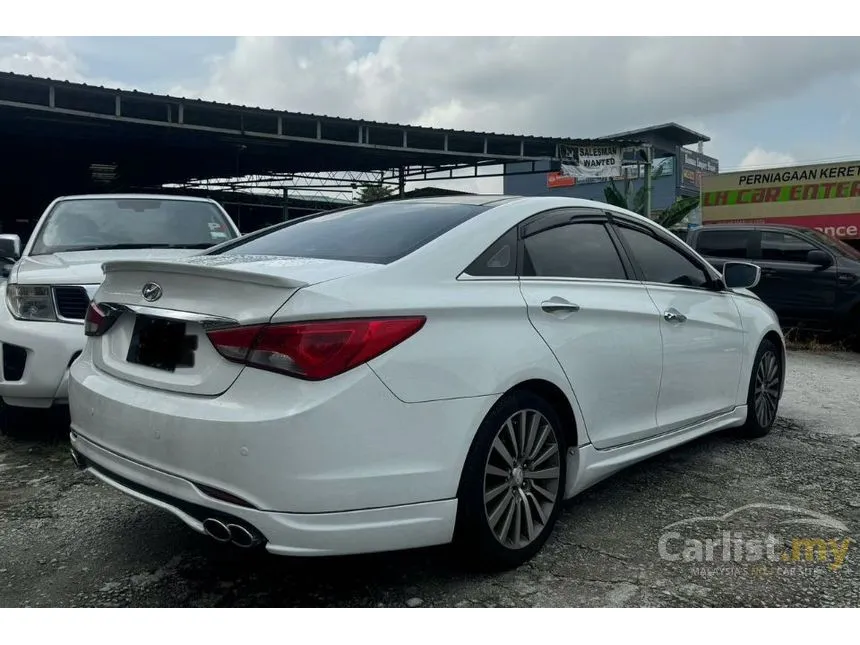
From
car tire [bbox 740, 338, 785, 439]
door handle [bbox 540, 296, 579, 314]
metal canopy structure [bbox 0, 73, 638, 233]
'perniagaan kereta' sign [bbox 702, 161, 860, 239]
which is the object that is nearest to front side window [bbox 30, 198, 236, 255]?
door handle [bbox 540, 296, 579, 314]

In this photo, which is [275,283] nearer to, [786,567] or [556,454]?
[556,454]

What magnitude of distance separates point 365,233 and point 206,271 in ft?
2.54

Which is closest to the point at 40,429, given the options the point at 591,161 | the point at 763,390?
the point at 763,390

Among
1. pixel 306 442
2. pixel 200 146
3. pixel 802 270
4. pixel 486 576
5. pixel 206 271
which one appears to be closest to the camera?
pixel 306 442

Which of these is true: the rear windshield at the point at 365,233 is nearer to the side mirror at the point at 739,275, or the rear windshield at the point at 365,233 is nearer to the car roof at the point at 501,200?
the car roof at the point at 501,200

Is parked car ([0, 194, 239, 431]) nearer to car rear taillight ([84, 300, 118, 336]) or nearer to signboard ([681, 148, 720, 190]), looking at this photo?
car rear taillight ([84, 300, 118, 336])

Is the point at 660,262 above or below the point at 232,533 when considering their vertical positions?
above

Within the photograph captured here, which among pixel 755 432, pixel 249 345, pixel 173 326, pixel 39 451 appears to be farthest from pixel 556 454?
pixel 39 451

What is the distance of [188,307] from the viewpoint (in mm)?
2441

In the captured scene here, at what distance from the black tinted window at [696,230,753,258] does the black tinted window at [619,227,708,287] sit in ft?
20.8

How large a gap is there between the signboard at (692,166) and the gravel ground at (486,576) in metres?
57.5

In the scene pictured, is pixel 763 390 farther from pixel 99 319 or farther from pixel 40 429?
pixel 40 429

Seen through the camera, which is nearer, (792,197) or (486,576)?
(486,576)

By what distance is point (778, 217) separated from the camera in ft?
40.5
